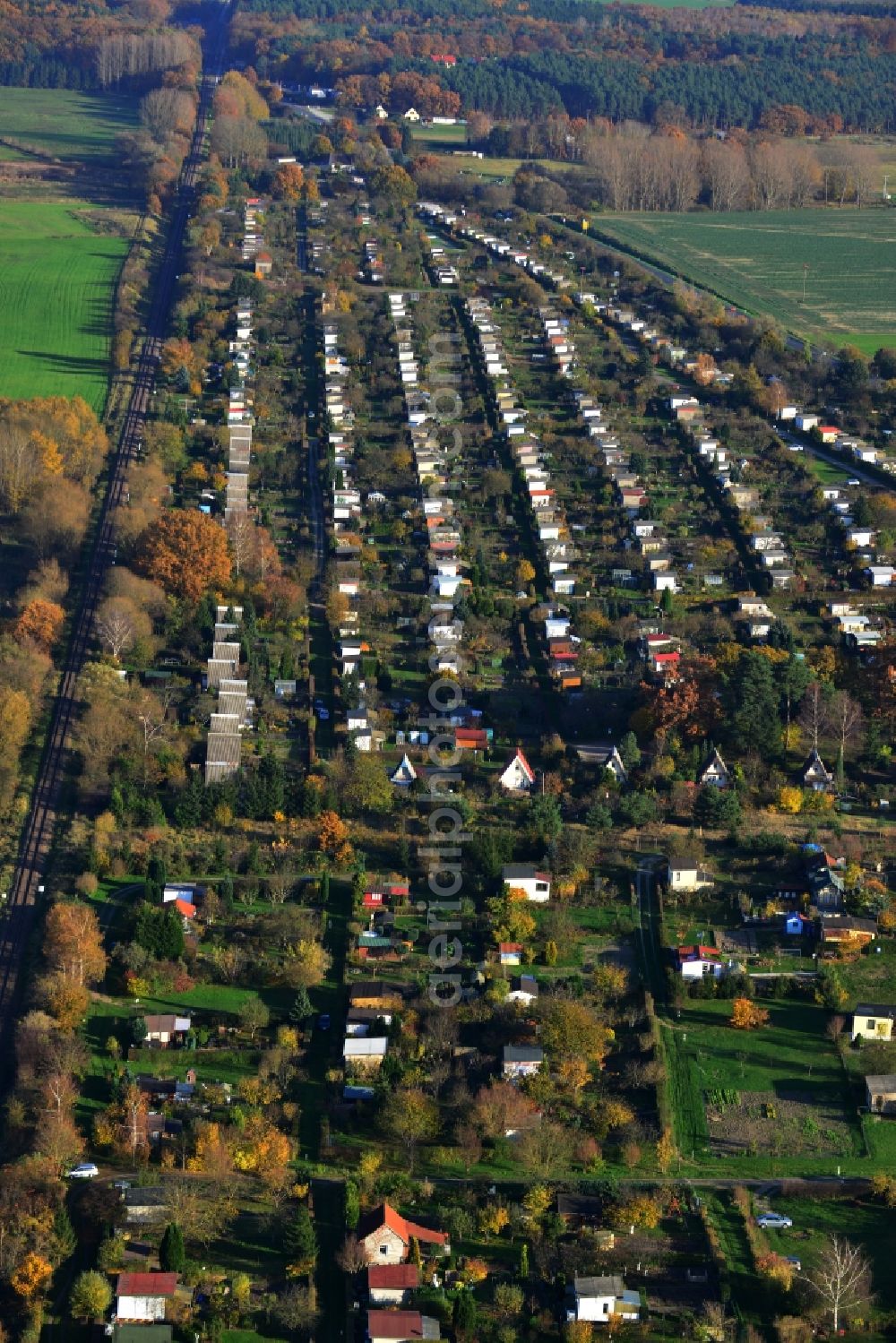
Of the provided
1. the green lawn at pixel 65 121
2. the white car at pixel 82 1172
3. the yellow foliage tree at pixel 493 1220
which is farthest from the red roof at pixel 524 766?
the green lawn at pixel 65 121

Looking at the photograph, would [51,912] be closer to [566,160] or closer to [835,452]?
[835,452]

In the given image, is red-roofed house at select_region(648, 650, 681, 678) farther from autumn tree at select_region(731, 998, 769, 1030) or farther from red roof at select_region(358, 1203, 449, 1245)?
red roof at select_region(358, 1203, 449, 1245)

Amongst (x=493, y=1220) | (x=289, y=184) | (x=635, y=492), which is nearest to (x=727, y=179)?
(x=289, y=184)

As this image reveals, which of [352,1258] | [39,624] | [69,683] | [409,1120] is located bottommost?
[352,1258]

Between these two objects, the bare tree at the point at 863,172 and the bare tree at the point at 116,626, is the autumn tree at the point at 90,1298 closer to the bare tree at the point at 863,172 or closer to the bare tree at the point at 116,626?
the bare tree at the point at 116,626

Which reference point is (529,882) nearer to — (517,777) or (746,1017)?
(517,777)

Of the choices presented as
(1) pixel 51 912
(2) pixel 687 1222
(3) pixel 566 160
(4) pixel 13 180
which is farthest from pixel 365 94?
(2) pixel 687 1222

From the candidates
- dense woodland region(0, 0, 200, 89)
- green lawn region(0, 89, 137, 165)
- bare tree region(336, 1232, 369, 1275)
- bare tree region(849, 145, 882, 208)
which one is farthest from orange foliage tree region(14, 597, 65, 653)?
dense woodland region(0, 0, 200, 89)

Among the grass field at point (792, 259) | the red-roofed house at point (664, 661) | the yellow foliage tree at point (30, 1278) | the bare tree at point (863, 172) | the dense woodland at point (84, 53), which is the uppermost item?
the dense woodland at point (84, 53)
